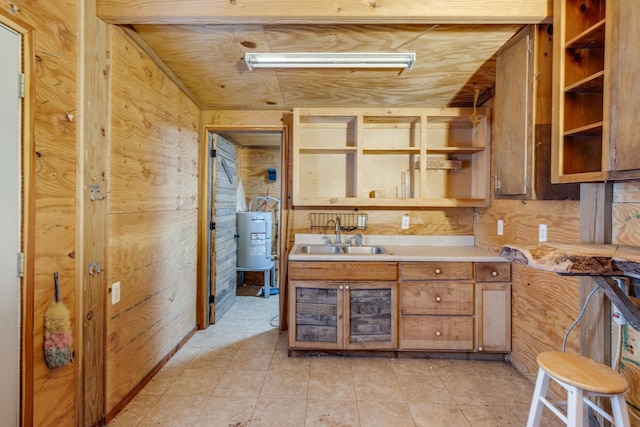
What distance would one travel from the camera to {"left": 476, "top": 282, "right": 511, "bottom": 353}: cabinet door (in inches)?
91.9

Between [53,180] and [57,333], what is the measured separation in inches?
27.3

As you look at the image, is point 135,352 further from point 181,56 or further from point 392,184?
point 392,184

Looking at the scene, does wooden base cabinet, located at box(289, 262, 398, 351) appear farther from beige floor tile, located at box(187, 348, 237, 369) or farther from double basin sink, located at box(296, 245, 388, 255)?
beige floor tile, located at box(187, 348, 237, 369)

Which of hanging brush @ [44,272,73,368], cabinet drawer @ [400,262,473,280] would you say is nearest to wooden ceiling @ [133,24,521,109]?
cabinet drawer @ [400,262,473,280]

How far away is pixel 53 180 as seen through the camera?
136 centimetres

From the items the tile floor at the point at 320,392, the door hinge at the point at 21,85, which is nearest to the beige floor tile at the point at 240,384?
the tile floor at the point at 320,392

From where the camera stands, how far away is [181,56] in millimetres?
2062

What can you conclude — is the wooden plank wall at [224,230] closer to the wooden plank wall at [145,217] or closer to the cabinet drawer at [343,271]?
the wooden plank wall at [145,217]

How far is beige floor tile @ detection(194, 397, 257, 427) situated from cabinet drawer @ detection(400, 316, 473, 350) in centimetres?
123

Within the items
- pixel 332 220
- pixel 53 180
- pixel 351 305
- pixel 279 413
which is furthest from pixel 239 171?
pixel 279 413

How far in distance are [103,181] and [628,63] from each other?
2.49 meters

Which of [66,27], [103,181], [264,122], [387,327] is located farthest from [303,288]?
[66,27]

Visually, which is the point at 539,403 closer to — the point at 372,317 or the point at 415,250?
the point at 372,317

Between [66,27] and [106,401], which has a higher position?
[66,27]
